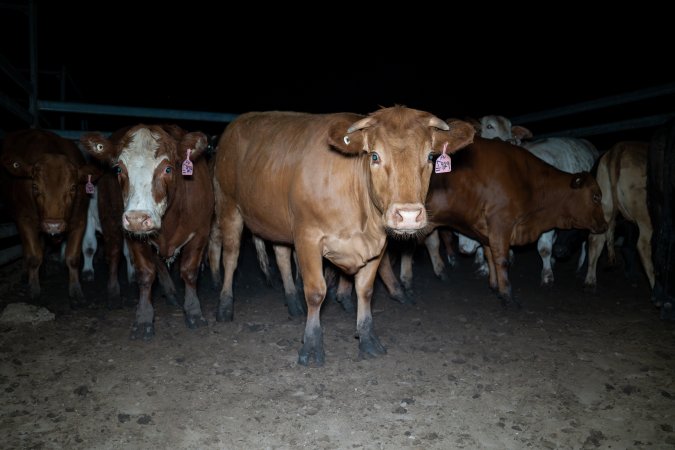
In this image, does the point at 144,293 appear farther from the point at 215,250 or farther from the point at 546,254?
the point at 546,254

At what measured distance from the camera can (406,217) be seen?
143 inches

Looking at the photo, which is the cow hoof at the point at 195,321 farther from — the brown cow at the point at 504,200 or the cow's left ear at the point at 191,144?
the brown cow at the point at 504,200

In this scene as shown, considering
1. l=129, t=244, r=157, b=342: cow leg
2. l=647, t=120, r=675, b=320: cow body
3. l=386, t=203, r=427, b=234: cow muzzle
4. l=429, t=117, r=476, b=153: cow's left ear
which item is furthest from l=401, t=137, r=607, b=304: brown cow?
l=129, t=244, r=157, b=342: cow leg

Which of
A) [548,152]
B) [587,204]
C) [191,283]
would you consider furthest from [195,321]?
[548,152]

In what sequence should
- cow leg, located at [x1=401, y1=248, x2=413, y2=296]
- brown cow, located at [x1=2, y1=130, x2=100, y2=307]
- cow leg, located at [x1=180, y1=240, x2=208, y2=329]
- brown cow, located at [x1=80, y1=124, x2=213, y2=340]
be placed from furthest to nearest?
cow leg, located at [x1=401, y1=248, x2=413, y2=296], brown cow, located at [x1=2, y1=130, x2=100, y2=307], cow leg, located at [x1=180, y1=240, x2=208, y2=329], brown cow, located at [x1=80, y1=124, x2=213, y2=340]

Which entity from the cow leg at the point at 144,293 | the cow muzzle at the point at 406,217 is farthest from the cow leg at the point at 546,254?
the cow leg at the point at 144,293

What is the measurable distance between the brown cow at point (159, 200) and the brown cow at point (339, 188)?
0.47 metres

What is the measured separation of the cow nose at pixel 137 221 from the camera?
4.55m

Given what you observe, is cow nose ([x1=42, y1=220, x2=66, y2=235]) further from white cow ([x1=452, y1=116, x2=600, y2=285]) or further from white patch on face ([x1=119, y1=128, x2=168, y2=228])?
white cow ([x1=452, y1=116, x2=600, y2=285])

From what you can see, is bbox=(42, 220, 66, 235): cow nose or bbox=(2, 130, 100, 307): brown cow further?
bbox=(2, 130, 100, 307): brown cow

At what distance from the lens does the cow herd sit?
14.3ft

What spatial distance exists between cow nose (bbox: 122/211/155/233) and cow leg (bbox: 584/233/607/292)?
5.92 m

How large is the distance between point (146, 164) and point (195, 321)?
1775 mm

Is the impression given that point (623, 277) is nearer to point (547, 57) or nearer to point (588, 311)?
point (588, 311)
